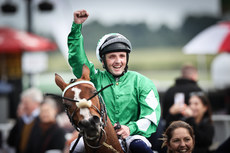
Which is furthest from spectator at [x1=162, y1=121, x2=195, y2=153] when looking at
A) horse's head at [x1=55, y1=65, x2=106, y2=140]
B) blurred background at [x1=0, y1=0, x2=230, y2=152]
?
blurred background at [x1=0, y1=0, x2=230, y2=152]

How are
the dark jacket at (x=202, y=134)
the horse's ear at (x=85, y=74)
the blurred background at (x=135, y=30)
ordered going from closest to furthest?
the horse's ear at (x=85, y=74), the dark jacket at (x=202, y=134), the blurred background at (x=135, y=30)

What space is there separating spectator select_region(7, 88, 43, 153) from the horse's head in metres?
5.37

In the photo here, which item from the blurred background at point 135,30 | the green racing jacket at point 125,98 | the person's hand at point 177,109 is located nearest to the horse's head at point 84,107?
the green racing jacket at point 125,98

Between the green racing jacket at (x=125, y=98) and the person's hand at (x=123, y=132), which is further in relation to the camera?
the green racing jacket at (x=125, y=98)

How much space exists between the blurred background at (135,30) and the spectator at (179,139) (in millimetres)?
9372

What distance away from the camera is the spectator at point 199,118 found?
24.3ft

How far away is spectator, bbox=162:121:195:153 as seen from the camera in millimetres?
5215

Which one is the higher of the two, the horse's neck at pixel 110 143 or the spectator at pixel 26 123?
the horse's neck at pixel 110 143

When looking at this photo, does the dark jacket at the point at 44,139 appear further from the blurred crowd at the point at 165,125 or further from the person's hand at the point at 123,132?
the person's hand at the point at 123,132

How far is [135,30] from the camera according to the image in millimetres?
22391

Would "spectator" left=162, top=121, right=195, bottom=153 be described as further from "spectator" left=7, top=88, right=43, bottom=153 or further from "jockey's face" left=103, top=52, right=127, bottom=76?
"spectator" left=7, top=88, right=43, bottom=153

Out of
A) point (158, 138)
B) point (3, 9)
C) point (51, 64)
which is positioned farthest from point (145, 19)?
point (158, 138)

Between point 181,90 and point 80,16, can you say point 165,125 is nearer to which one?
point 181,90

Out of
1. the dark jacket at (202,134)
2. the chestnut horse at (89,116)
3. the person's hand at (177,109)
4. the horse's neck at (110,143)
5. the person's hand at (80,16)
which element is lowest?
the dark jacket at (202,134)
